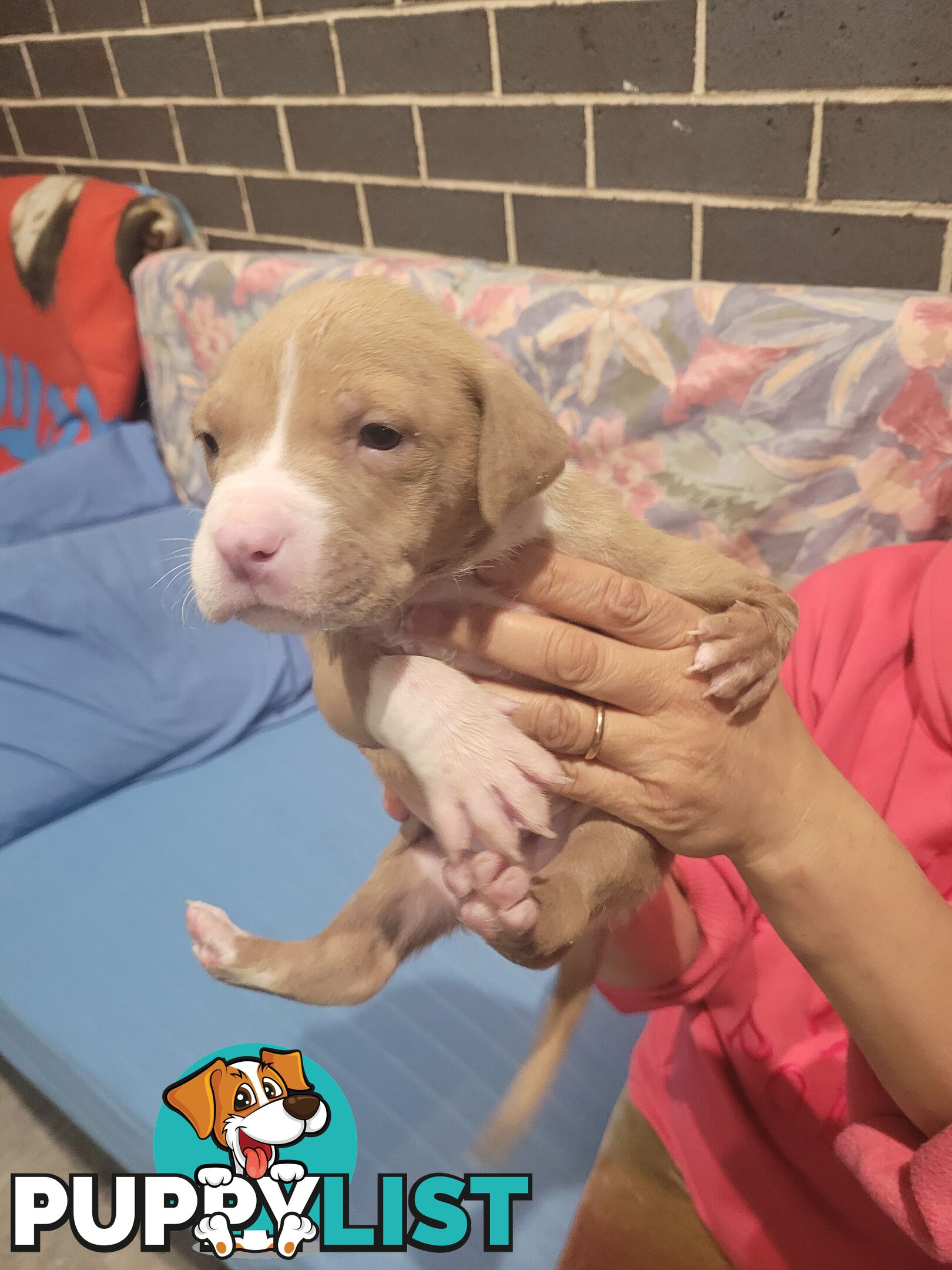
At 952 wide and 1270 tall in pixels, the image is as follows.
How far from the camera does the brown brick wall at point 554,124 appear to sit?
70.6 inches

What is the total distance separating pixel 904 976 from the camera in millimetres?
1084

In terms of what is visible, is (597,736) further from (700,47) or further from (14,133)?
(14,133)

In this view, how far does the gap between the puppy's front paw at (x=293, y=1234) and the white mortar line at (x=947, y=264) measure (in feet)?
7.01

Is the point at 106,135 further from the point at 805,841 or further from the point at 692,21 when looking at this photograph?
the point at 805,841

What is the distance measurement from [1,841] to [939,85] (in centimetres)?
265

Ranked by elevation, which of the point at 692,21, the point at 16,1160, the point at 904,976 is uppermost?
the point at 692,21

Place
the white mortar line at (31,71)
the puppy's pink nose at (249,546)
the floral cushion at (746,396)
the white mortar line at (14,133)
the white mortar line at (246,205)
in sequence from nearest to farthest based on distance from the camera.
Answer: the puppy's pink nose at (249,546)
the floral cushion at (746,396)
the white mortar line at (246,205)
the white mortar line at (31,71)
the white mortar line at (14,133)

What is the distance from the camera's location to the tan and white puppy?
96 cm

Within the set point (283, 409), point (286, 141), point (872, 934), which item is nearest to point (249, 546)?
point (283, 409)

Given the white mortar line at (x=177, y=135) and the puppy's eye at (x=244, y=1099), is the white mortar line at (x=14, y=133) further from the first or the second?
the puppy's eye at (x=244, y=1099)

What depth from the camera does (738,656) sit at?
3.72 ft

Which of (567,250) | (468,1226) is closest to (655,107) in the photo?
(567,250)

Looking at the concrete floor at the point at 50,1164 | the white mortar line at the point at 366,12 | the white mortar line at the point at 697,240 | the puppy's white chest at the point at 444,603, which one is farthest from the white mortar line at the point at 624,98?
the concrete floor at the point at 50,1164

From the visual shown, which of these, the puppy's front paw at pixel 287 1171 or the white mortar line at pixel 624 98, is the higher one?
the white mortar line at pixel 624 98
